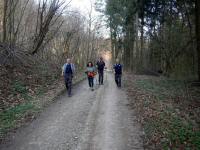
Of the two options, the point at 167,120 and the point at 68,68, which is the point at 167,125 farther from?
the point at 68,68

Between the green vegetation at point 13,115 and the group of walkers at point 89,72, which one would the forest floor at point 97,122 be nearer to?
the green vegetation at point 13,115

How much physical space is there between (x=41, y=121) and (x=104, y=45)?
5426 cm

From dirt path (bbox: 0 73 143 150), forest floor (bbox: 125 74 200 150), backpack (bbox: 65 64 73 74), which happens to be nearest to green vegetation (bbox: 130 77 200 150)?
forest floor (bbox: 125 74 200 150)

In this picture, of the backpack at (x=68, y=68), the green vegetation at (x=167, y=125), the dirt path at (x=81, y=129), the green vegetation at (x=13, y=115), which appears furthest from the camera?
the backpack at (x=68, y=68)

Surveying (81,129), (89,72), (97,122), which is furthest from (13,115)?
(89,72)

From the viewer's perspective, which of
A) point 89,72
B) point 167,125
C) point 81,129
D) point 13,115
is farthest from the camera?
point 89,72

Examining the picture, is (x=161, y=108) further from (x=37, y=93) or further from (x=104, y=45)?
(x=104, y=45)

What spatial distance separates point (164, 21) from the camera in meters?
30.7

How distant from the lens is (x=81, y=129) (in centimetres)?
1048

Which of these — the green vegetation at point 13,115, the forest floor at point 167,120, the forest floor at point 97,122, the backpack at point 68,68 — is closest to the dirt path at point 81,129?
the forest floor at point 97,122

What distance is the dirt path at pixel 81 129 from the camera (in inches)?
356

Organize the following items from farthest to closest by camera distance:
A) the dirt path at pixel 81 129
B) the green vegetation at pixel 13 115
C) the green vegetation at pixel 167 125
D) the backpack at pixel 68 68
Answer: the backpack at pixel 68 68 < the green vegetation at pixel 13 115 < the green vegetation at pixel 167 125 < the dirt path at pixel 81 129

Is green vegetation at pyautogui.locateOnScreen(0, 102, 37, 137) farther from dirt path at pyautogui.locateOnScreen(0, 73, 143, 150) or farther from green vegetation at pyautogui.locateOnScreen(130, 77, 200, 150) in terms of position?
green vegetation at pyautogui.locateOnScreen(130, 77, 200, 150)

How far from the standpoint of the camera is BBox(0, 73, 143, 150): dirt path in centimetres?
905
